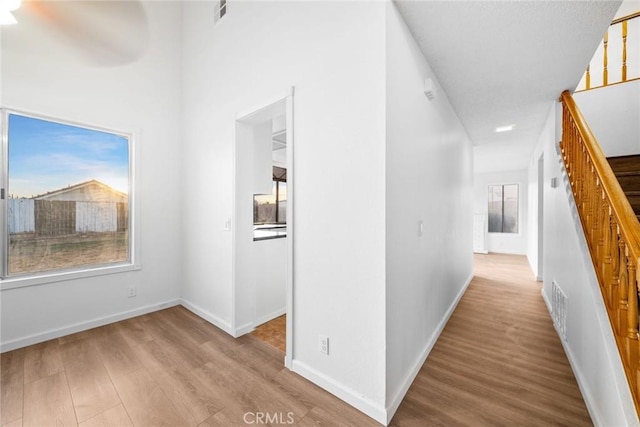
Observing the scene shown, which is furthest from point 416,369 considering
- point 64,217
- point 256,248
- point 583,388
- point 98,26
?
point 98,26

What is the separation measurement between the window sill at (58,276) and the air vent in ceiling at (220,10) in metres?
2.85

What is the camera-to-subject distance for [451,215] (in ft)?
10.1

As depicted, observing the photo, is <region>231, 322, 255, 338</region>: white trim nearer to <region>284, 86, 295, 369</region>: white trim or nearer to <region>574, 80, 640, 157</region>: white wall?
<region>284, 86, 295, 369</region>: white trim

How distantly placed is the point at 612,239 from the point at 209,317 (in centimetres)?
326

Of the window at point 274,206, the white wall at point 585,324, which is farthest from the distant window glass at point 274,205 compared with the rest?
the white wall at point 585,324

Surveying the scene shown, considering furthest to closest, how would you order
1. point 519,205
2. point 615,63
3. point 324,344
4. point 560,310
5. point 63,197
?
1. point 519,205
2. point 615,63
3. point 63,197
4. point 560,310
5. point 324,344

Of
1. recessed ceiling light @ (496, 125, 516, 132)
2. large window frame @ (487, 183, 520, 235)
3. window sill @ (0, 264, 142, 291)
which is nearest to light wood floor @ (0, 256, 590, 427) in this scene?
window sill @ (0, 264, 142, 291)

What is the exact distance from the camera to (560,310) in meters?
2.46

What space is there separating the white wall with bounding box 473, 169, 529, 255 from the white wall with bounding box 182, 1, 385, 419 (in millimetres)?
7343

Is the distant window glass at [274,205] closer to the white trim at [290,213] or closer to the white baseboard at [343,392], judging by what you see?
the white trim at [290,213]

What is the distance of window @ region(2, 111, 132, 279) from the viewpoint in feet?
7.67

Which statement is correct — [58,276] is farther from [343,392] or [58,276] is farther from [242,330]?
[343,392]

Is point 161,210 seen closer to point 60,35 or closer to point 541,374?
point 60,35

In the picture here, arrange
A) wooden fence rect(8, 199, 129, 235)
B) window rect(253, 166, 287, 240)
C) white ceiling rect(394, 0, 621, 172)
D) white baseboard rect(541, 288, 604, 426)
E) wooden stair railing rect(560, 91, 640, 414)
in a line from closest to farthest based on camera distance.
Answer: wooden stair railing rect(560, 91, 640, 414) < white baseboard rect(541, 288, 604, 426) < white ceiling rect(394, 0, 621, 172) < wooden fence rect(8, 199, 129, 235) < window rect(253, 166, 287, 240)
